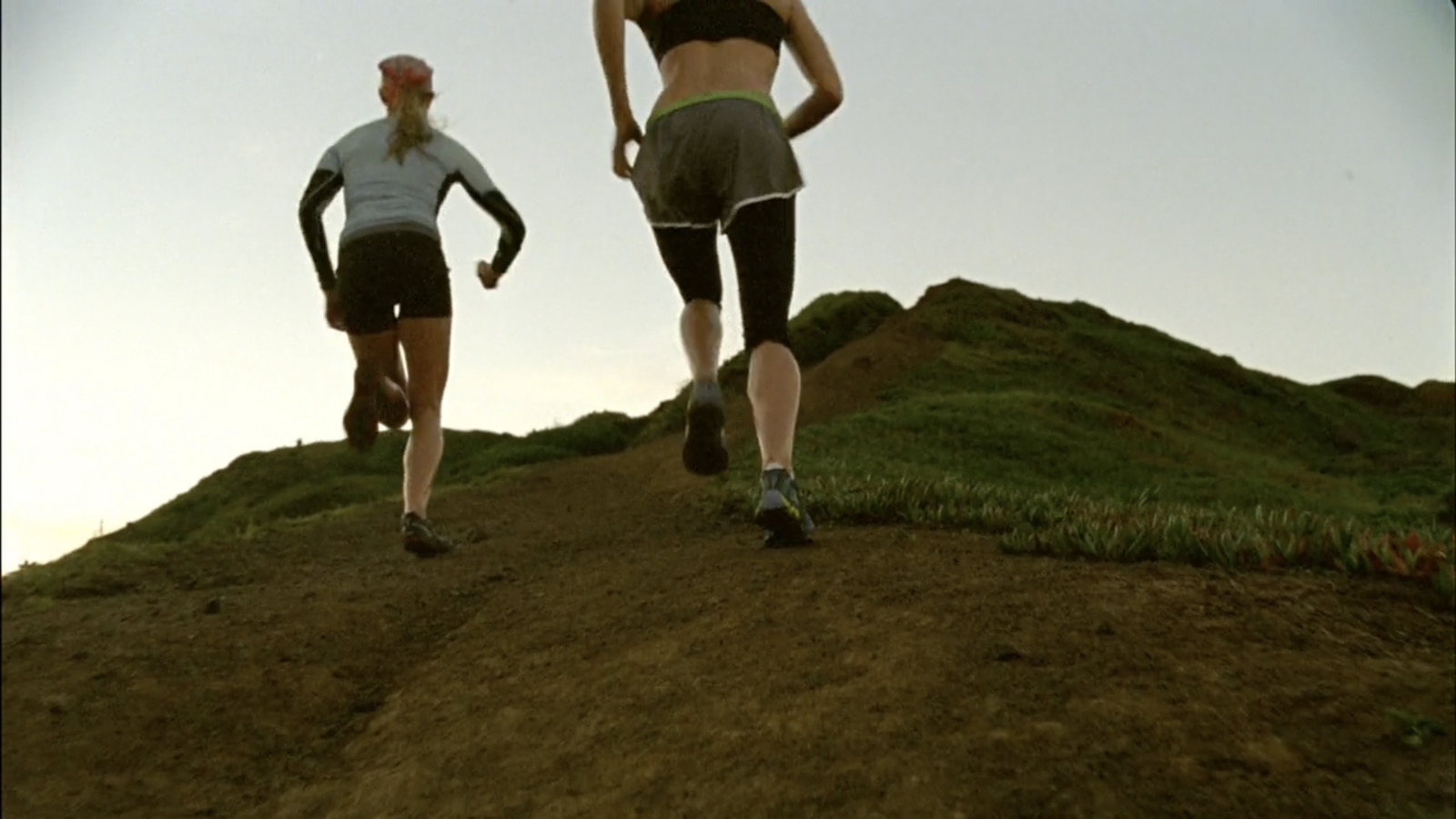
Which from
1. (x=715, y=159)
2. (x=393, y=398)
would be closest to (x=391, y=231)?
(x=393, y=398)

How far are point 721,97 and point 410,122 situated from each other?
1.22 metres

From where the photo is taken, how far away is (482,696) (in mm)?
3383

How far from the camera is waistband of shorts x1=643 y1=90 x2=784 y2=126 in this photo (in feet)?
14.0

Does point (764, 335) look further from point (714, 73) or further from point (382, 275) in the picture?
point (382, 275)

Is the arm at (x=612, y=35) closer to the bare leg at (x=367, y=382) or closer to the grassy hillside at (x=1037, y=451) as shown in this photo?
the bare leg at (x=367, y=382)

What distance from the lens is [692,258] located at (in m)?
4.52

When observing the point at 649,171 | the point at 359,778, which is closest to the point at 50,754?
the point at 359,778

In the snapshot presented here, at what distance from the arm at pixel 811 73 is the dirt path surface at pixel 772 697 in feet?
5.23

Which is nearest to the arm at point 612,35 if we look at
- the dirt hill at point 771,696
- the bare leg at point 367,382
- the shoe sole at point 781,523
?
the bare leg at point 367,382

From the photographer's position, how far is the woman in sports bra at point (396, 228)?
4492mm

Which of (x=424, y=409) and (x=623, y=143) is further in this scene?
(x=424, y=409)

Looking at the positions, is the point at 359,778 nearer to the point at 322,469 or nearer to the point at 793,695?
the point at 793,695

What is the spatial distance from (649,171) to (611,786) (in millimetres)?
2392

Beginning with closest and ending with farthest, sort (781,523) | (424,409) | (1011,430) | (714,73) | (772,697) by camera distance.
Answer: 1. (772,697)
2. (714,73)
3. (781,523)
4. (424,409)
5. (1011,430)
